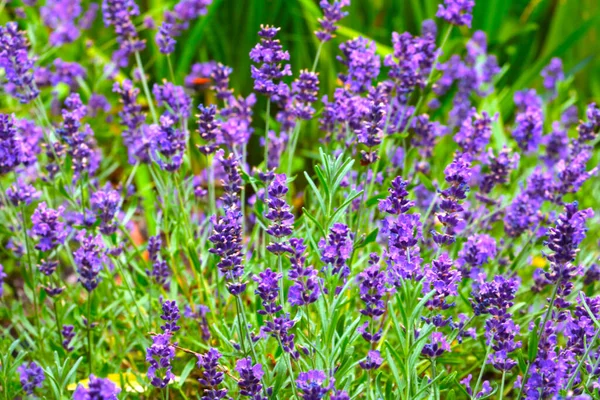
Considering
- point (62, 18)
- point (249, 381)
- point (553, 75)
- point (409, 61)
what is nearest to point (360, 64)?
point (409, 61)

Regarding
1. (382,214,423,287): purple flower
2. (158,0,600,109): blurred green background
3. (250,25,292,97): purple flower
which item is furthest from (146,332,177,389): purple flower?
(158,0,600,109): blurred green background

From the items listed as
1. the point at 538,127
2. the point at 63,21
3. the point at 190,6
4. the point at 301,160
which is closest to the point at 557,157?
the point at 538,127

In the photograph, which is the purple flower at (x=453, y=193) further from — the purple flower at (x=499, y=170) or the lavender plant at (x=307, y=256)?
the purple flower at (x=499, y=170)

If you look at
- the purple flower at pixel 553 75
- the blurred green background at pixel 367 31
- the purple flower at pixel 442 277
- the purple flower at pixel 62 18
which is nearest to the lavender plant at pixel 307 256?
the purple flower at pixel 442 277

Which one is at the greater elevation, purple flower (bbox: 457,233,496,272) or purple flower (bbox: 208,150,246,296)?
purple flower (bbox: 208,150,246,296)

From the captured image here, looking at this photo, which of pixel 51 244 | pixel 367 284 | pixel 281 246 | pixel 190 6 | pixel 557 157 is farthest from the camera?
pixel 190 6

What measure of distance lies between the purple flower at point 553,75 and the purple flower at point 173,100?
2.82 meters

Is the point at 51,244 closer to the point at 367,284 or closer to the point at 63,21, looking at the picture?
the point at 367,284

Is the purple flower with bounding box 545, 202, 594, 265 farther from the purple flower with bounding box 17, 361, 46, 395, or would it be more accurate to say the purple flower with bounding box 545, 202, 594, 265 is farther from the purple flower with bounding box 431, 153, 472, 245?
the purple flower with bounding box 17, 361, 46, 395

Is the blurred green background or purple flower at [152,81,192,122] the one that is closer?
purple flower at [152,81,192,122]

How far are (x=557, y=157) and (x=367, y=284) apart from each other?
2.09 metres

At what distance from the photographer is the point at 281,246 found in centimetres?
198

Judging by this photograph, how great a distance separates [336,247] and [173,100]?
1.33 meters

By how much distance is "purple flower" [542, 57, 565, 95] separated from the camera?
4.89 meters
